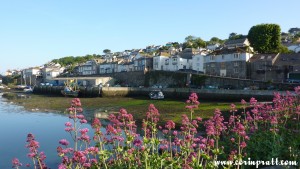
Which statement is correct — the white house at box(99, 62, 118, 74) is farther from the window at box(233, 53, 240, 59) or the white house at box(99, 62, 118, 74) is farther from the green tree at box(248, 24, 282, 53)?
the window at box(233, 53, 240, 59)

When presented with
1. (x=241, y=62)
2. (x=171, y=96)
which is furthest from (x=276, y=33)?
(x=171, y=96)

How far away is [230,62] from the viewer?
66.2 m

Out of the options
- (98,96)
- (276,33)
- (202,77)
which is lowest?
(98,96)

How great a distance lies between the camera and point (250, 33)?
79375mm

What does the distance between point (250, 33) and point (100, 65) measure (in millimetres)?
61618

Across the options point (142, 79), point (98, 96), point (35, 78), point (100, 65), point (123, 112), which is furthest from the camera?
point (35, 78)

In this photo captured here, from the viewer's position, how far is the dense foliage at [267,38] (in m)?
72.9

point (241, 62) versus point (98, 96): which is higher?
point (241, 62)

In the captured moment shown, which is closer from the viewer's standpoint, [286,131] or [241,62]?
[286,131]

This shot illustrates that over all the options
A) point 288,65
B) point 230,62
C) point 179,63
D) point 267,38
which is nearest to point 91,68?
point 179,63

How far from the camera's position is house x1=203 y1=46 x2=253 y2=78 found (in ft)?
210

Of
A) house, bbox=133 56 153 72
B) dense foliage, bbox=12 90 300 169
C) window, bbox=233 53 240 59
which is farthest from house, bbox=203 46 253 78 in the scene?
dense foliage, bbox=12 90 300 169

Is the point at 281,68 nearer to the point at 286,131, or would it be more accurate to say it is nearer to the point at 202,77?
the point at 202,77

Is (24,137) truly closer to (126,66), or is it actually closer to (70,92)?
(70,92)
